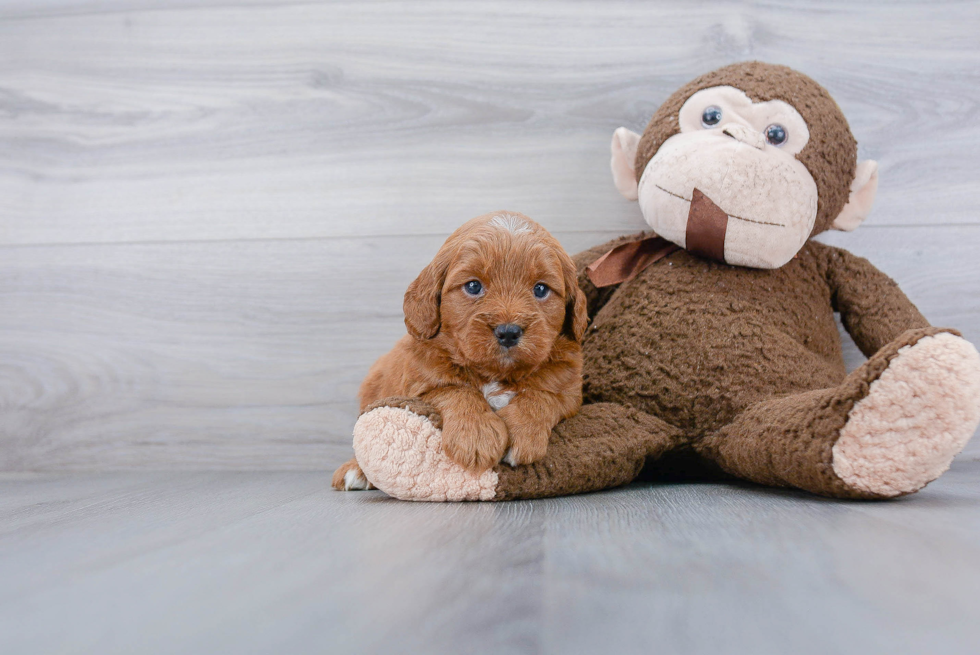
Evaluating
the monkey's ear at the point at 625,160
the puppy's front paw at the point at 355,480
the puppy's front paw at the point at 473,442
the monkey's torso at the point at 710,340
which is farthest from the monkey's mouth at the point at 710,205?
the puppy's front paw at the point at 355,480

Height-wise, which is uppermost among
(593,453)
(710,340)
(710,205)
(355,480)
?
(710,205)

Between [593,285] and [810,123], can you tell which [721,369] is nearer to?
[593,285]

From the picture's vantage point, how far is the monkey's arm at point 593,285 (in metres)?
1.29

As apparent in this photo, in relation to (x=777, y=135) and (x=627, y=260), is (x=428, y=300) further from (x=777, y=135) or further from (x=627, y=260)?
(x=777, y=135)

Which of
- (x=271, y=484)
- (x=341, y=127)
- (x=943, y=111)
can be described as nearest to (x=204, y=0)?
(x=341, y=127)

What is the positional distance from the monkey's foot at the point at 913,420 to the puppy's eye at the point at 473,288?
20.2 inches

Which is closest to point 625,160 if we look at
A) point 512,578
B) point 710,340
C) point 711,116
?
point 711,116

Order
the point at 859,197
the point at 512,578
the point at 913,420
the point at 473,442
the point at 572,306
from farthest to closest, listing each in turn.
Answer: the point at 859,197
the point at 572,306
the point at 473,442
the point at 913,420
the point at 512,578

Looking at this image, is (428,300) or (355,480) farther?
(355,480)

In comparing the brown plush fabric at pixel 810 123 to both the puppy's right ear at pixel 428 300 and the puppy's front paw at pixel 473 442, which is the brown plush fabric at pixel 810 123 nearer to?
the puppy's right ear at pixel 428 300

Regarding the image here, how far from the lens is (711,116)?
1171 mm

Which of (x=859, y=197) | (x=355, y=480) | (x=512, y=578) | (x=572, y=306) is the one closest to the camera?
(x=512, y=578)

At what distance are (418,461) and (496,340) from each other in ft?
0.66

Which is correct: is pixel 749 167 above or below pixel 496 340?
above
